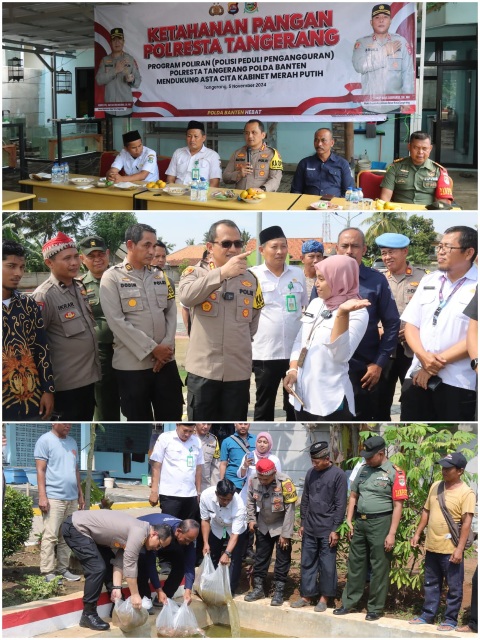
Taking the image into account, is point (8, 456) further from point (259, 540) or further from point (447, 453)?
point (447, 453)

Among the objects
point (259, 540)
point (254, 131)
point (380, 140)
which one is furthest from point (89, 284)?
point (380, 140)

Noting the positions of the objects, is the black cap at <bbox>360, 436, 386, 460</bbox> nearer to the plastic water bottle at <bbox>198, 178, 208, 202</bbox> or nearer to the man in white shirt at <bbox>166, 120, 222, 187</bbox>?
the plastic water bottle at <bbox>198, 178, 208, 202</bbox>

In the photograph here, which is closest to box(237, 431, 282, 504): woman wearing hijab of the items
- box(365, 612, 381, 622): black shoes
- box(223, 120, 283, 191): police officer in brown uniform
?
box(365, 612, 381, 622): black shoes

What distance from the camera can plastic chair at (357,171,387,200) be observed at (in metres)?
6.89

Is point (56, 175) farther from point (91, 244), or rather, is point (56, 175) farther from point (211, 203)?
point (91, 244)

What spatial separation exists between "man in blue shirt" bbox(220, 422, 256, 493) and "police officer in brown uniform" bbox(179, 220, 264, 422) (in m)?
0.07

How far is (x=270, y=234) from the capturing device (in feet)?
13.1

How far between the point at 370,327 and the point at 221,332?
2.43 feet

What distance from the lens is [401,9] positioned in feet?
25.8

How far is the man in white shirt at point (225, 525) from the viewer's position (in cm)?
400

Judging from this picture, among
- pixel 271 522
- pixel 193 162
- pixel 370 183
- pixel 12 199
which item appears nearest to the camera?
pixel 271 522

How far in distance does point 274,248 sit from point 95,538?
1692mm

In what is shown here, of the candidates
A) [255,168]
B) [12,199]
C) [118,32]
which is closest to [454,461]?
[255,168]

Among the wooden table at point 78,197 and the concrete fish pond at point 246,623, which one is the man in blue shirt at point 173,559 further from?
the wooden table at point 78,197
